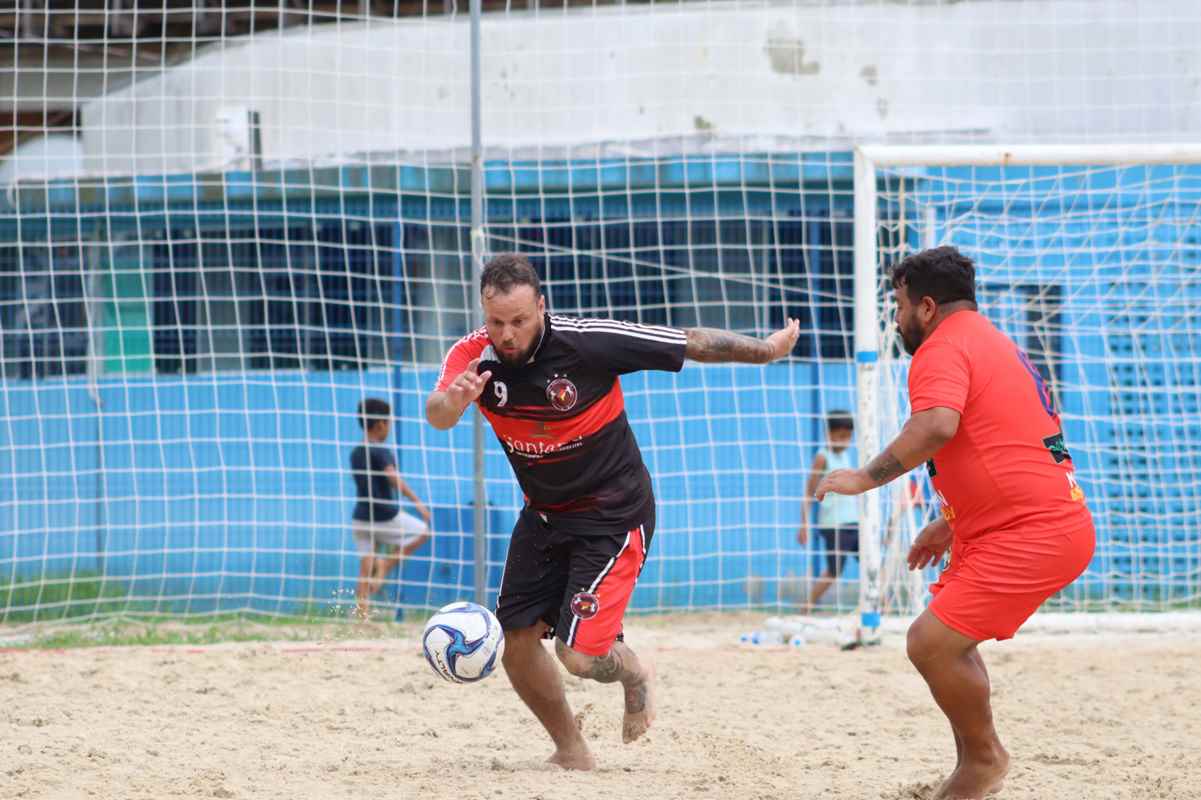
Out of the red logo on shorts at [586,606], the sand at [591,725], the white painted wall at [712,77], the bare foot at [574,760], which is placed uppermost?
the white painted wall at [712,77]

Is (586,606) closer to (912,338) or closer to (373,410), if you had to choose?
(912,338)

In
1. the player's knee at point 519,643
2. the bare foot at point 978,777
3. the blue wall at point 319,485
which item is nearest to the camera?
the bare foot at point 978,777

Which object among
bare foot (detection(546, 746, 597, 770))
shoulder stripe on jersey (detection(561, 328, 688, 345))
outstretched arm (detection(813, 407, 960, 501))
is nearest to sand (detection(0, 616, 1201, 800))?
bare foot (detection(546, 746, 597, 770))

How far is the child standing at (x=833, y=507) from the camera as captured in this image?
32.3 feet

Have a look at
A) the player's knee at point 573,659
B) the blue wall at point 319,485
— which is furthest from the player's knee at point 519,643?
the blue wall at point 319,485

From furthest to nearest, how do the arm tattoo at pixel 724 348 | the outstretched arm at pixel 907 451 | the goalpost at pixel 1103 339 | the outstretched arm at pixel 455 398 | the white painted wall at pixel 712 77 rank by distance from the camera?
the white painted wall at pixel 712 77, the goalpost at pixel 1103 339, the arm tattoo at pixel 724 348, the outstretched arm at pixel 455 398, the outstretched arm at pixel 907 451

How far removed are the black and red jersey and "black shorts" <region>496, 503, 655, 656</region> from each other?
0.07 metres

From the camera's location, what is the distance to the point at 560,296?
10969mm

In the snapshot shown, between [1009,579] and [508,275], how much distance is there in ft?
6.36

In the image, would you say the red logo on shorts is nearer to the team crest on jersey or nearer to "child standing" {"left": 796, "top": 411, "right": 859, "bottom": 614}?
the team crest on jersey

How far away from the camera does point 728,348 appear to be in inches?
193

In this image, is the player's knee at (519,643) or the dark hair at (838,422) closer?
the player's knee at (519,643)

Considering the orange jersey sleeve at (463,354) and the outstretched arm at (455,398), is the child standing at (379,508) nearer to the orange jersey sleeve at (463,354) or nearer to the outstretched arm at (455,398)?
the orange jersey sleeve at (463,354)

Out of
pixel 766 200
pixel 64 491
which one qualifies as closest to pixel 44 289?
pixel 64 491
